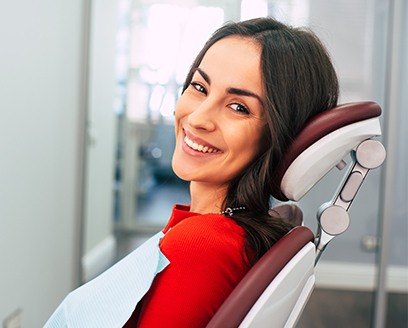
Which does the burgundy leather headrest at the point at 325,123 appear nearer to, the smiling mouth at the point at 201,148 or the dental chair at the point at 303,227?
the dental chair at the point at 303,227

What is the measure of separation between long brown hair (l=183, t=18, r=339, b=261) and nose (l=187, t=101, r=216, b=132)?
3.6 inches

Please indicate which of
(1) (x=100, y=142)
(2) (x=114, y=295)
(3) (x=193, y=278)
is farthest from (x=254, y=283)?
(1) (x=100, y=142)

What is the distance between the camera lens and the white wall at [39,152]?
204cm

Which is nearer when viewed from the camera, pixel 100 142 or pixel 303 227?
pixel 303 227

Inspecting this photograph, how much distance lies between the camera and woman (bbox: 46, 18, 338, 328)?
80 centimetres

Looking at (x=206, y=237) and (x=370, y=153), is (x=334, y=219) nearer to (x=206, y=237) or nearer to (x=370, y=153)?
(x=370, y=153)

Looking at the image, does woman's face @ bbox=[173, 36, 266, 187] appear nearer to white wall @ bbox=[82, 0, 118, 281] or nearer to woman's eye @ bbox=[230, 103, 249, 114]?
woman's eye @ bbox=[230, 103, 249, 114]

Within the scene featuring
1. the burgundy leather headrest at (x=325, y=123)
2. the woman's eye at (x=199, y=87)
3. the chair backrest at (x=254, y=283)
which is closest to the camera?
the chair backrest at (x=254, y=283)

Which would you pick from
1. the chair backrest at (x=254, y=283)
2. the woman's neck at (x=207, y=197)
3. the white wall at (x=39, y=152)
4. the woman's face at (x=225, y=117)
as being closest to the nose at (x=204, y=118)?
the woman's face at (x=225, y=117)

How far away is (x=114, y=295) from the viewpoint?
86cm

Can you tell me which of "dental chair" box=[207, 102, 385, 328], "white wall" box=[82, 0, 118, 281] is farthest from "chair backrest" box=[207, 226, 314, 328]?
"white wall" box=[82, 0, 118, 281]

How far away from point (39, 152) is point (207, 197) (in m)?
1.50

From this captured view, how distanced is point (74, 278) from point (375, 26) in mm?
1972

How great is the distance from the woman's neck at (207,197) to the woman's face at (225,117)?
23 millimetres
